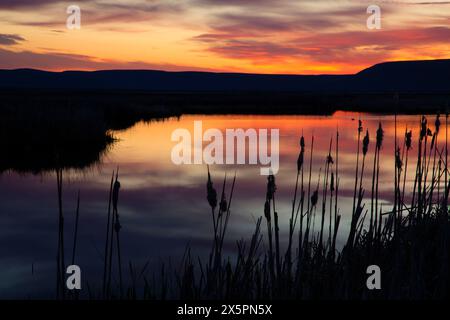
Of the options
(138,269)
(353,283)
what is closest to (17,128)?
(138,269)

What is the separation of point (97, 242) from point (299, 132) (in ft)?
80.8

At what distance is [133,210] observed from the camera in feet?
41.3

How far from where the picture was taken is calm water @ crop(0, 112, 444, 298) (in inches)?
338

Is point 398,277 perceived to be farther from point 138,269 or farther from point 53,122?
point 53,122

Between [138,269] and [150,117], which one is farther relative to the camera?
[150,117]

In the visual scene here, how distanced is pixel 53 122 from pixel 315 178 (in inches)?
426

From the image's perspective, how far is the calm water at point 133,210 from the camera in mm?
8586

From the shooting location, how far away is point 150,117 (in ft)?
129

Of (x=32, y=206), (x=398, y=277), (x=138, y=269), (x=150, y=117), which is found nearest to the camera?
(x=398, y=277)

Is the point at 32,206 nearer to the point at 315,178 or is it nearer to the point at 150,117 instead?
the point at 315,178

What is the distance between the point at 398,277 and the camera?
389 centimetres

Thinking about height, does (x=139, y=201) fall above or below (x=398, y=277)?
below

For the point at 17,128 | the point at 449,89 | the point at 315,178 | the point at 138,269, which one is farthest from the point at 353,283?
the point at 449,89
